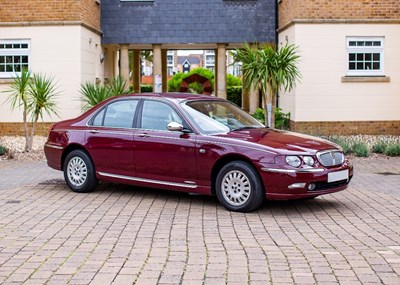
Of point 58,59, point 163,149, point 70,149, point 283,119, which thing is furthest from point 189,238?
point 58,59

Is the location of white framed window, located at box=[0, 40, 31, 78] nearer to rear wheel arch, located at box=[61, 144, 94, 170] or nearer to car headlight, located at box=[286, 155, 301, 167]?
rear wheel arch, located at box=[61, 144, 94, 170]

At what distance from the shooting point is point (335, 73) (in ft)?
66.1

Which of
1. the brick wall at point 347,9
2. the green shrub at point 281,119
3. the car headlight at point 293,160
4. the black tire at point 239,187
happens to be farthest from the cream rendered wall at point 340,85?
the car headlight at point 293,160

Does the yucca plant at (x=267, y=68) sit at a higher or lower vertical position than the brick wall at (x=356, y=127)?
higher

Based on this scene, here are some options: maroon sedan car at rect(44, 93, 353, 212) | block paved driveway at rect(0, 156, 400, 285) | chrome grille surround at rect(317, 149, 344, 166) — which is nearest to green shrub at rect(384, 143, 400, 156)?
block paved driveway at rect(0, 156, 400, 285)

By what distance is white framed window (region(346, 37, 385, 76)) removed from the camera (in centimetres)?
2014

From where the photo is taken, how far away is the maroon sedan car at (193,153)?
351 inches

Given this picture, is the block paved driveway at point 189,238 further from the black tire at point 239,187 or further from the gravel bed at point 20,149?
the gravel bed at point 20,149

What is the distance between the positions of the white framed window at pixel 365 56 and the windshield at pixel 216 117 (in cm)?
1025

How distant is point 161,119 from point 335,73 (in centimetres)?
1104

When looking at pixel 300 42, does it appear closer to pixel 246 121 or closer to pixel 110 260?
pixel 246 121

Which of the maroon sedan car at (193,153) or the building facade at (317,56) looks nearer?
the maroon sedan car at (193,153)

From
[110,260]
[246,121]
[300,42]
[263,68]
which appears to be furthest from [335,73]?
[110,260]

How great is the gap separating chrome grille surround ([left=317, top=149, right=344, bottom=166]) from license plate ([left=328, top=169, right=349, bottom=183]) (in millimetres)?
130
